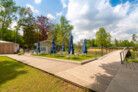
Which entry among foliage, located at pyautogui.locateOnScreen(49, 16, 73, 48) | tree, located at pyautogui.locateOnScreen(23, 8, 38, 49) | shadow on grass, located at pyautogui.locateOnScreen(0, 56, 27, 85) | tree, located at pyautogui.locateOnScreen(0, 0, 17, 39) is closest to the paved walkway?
shadow on grass, located at pyautogui.locateOnScreen(0, 56, 27, 85)

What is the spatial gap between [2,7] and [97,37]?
139 ft

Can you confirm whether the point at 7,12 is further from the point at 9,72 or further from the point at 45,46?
the point at 9,72

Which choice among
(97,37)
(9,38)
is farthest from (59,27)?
(9,38)

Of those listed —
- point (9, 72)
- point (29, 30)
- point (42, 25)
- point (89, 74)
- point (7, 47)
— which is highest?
point (42, 25)

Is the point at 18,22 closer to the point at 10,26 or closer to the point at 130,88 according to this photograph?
the point at 10,26

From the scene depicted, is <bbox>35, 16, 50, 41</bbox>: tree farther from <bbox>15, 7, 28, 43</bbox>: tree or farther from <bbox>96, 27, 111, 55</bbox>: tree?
<bbox>96, 27, 111, 55</bbox>: tree

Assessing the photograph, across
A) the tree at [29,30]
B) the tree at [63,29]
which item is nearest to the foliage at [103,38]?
the tree at [63,29]

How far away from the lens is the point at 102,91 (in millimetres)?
2160

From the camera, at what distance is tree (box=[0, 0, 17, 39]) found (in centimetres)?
1969

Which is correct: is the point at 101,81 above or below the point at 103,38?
below

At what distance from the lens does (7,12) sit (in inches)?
793

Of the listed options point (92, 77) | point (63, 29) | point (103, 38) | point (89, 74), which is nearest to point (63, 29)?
point (63, 29)

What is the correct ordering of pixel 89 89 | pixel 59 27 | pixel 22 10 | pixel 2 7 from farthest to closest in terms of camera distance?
pixel 59 27 → pixel 22 10 → pixel 2 7 → pixel 89 89

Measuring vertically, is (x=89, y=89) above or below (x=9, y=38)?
below
